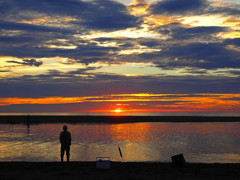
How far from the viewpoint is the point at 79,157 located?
2342 cm

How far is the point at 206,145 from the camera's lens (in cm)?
3123

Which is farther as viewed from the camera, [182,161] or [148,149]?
[148,149]

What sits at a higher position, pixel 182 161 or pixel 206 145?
pixel 182 161
